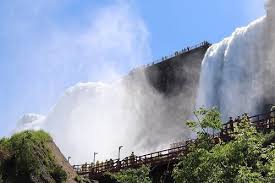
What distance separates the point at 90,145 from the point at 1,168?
82596mm

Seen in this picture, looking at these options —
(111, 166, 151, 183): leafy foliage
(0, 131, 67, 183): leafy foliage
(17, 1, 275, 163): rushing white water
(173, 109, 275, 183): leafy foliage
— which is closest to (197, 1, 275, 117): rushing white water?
(17, 1, 275, 163): rushing white water

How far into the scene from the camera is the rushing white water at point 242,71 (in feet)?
221

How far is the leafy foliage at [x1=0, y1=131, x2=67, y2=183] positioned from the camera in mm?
29203

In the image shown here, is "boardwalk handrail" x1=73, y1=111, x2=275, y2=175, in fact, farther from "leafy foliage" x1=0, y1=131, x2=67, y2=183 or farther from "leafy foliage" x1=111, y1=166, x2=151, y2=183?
"leafy foliage" x1=0, y1=131, x2=67, y2=183

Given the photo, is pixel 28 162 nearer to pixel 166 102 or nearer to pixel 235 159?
pixel 235 159

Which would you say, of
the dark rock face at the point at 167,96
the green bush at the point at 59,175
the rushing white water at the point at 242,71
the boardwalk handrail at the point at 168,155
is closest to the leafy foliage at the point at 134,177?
the boardwalk handrail at the point at 168,155

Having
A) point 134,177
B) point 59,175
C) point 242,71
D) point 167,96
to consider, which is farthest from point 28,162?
point 167,96

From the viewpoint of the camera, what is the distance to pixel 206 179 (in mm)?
16906

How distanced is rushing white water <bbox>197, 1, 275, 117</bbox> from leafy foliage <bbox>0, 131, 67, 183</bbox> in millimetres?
39686

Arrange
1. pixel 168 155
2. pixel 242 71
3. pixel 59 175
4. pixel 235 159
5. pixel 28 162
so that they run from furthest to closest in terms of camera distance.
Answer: pixel 242 71 < pixel 168 155 < pixel 59 175 < pixel 28 162 < pixel 235 159

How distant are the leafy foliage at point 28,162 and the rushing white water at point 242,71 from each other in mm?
39686

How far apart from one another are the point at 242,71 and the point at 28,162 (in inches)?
1815

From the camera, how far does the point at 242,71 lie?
233 feet

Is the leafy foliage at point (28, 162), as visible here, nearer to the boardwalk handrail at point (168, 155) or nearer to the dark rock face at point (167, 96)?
the boardwalk handrail at point (168, 155)
